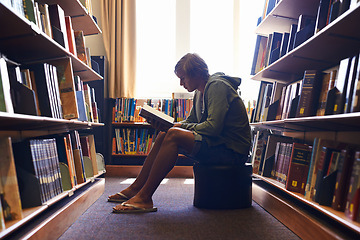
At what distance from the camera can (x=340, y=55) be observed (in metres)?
1.59

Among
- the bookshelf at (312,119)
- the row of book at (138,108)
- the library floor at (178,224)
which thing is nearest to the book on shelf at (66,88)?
the library floor at (178,224)

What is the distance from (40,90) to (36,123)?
0.17 m

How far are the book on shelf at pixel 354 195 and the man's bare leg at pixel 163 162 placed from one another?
88 cm

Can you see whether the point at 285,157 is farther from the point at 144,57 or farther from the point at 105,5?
the point at 105,5

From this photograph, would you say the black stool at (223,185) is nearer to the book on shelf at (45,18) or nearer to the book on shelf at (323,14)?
the book on shelf at (323,14)

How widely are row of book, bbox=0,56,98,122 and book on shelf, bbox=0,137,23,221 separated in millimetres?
140

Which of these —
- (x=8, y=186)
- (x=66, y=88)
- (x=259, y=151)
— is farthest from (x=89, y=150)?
(x=259, y=151)

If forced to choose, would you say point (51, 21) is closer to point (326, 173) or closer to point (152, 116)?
point (152, 116)

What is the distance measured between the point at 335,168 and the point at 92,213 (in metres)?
1.31

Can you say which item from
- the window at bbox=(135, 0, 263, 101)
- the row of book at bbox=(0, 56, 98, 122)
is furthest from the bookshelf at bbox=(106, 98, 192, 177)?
the row of book at bbox=(0, 56, 98, 122)

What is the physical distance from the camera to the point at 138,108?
338cm

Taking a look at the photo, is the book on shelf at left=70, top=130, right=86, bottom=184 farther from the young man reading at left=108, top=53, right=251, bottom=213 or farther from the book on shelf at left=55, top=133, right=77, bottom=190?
the young man reading at left=108, top=53, right=251, bottom=213

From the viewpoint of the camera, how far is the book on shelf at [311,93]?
1546 millimetres

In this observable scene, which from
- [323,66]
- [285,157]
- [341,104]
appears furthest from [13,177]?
[323,66]
